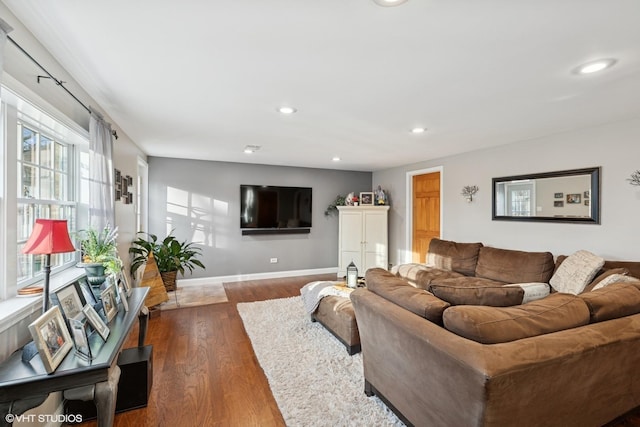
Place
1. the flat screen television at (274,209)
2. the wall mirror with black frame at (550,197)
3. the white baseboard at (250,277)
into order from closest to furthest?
the wall mirror with black frame at (550,197) < the white baseboard at (250,277) < the flat screen television at (274,209)

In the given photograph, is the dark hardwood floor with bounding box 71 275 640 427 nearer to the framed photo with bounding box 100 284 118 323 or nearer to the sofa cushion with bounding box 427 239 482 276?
the framed photo with bounding box 100 284 118 323

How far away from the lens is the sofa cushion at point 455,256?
4.18 m

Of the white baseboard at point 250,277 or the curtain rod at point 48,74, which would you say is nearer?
the curtain rod at point 48,74

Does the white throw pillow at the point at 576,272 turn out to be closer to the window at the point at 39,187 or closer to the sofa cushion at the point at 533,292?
the sofa cushion at the point at 533,292

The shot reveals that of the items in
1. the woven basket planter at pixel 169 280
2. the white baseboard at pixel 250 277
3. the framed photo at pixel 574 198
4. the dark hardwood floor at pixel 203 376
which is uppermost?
the framed photo at pixel 574 198

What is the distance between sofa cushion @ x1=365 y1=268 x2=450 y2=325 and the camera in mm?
1691

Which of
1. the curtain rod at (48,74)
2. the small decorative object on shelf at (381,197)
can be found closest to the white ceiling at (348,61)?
the curtain rod at (48,74)

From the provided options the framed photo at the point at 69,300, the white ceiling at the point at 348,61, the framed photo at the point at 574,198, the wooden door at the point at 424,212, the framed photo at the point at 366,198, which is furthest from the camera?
the framed photo at the point at 366,198

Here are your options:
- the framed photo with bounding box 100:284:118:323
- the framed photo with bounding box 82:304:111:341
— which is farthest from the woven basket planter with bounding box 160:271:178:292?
the framed photo with bounding box 82:304:111:341

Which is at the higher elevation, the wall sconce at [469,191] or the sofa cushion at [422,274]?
the wall sconce at [469,191]

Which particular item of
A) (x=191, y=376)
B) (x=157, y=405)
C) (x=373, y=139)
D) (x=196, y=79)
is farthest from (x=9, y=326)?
(x=373, y=139)

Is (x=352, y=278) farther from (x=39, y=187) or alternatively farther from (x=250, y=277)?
(x=39, y=187)

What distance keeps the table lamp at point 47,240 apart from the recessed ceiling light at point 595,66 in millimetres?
3182

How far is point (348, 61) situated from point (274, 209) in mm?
4415
